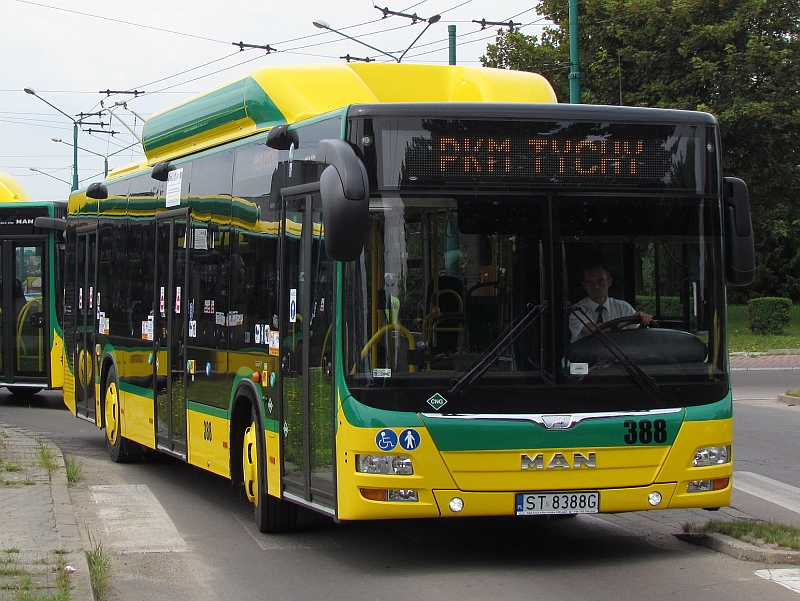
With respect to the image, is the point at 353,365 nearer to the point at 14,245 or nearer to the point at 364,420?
the point at 364,420

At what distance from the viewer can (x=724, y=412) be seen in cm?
816

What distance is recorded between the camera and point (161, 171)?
12438mm

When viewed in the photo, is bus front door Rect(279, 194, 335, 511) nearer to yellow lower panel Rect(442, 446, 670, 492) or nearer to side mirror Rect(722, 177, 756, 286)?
yellow lower panel Rect(442, 446, 670, 492)

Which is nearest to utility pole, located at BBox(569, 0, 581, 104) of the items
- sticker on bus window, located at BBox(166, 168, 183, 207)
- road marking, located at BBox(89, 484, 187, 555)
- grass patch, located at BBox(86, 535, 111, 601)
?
sticker on bus window, located at BBox(166, 168, 183, 207)

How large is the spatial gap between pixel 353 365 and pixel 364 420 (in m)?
0.34

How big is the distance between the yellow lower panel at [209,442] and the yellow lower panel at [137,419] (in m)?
1.35

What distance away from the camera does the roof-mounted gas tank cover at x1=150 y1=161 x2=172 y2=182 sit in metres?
12.4

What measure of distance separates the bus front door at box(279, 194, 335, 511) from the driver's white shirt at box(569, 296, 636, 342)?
1476 millimetres

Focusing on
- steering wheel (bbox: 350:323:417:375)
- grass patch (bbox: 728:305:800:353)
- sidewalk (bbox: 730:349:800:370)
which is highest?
steering wheel (bbox: 350:323:417:375)

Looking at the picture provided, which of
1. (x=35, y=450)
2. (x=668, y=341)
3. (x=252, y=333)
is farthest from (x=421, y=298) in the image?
(x=35, y=450)

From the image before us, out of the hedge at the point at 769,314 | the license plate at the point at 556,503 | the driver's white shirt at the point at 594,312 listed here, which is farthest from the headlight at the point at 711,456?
the hedge at the point at 769,314

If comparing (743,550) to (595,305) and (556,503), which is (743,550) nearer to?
(556,503)

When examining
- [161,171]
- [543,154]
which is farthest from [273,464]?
[161,171]

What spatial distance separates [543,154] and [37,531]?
4.18m
